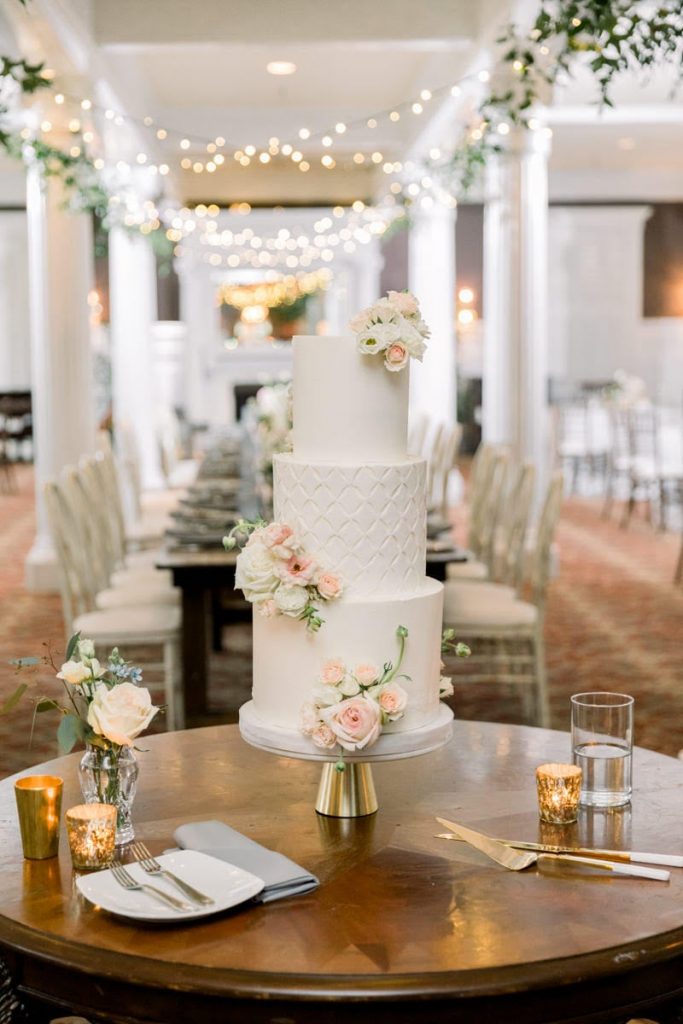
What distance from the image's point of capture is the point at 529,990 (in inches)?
68.0

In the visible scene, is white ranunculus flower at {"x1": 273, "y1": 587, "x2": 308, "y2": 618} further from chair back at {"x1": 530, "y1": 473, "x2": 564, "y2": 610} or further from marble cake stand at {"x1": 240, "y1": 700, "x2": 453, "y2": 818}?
chair back at {"x1": 530, "y1": 473, "x2": 564, "y2": 610}

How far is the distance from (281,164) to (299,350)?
1285 cm

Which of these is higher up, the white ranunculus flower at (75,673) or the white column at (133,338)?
the white column at (133,338)

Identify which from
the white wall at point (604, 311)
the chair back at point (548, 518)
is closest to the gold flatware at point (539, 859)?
the chair back at point (548, 518)

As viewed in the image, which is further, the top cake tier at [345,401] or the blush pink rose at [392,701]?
the top cake tier at [345,401]

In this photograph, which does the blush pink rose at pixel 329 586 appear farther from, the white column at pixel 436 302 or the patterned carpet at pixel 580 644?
the white column at pixel 436 302

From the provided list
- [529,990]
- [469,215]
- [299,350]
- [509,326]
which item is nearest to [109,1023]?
[529,990]

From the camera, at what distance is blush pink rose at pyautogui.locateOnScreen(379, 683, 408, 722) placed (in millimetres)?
2148

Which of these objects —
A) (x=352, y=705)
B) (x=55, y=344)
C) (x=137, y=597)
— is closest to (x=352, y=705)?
(x=352, y=705)

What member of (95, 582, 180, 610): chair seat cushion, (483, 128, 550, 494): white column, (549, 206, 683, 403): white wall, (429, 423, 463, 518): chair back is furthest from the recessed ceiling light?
(549, 206, 683, 403): white wall

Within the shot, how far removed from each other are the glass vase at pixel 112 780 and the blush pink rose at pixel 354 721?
1.09 feet

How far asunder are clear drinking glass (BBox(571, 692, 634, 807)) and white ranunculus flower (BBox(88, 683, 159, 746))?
0.75 meters

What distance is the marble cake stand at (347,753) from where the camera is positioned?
2188 mm

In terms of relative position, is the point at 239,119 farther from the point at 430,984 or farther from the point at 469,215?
the point at 430,984
